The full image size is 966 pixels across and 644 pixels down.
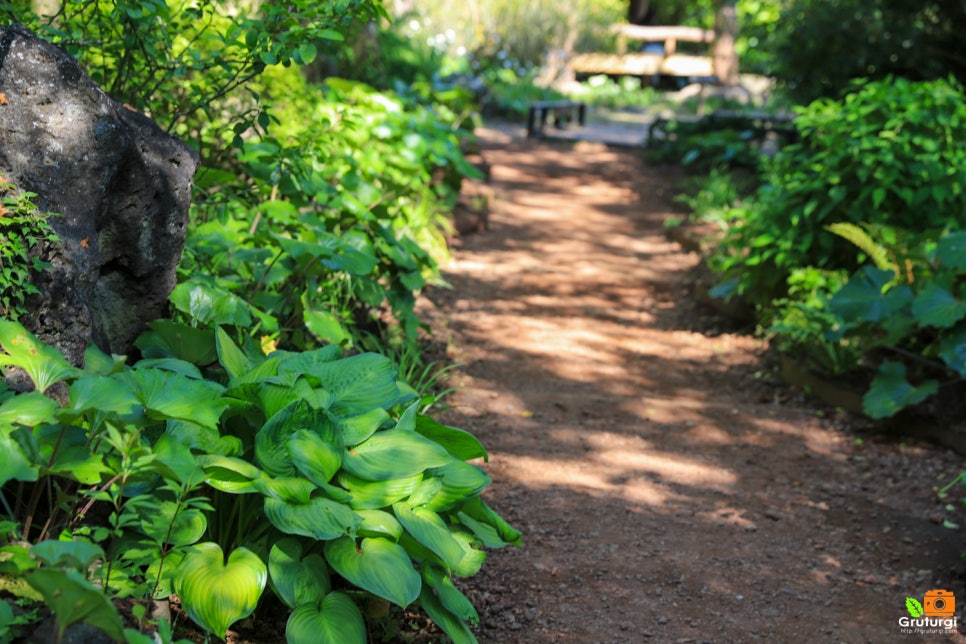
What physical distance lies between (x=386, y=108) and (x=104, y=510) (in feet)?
17.3

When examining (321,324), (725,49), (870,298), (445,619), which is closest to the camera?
(445,619)

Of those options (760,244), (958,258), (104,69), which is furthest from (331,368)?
(760,244)

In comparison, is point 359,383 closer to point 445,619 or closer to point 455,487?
point 455,487

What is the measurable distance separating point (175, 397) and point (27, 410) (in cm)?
35

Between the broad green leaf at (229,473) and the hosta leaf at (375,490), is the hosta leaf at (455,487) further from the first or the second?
the broad green leaf at (229,473)

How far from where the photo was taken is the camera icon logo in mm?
3412

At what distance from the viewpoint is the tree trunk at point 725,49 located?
1945 centimetres

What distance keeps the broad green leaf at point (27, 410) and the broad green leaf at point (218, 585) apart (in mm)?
487

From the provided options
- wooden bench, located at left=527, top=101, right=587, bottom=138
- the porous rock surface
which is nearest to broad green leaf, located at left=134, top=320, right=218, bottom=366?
the porous rock surface

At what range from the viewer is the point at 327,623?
236cm

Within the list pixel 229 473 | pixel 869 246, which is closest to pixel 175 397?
pixel 229 473

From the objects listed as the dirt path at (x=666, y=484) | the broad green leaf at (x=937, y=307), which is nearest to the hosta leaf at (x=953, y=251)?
the broad green leaf at (x=937, y=307)

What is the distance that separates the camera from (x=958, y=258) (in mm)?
4555

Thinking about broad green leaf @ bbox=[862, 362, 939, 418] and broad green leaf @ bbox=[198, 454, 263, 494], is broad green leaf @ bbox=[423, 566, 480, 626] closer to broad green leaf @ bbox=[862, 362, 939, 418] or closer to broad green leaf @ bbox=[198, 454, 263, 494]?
broad green leaf @ bbox=[198, 454, 263, 494]
